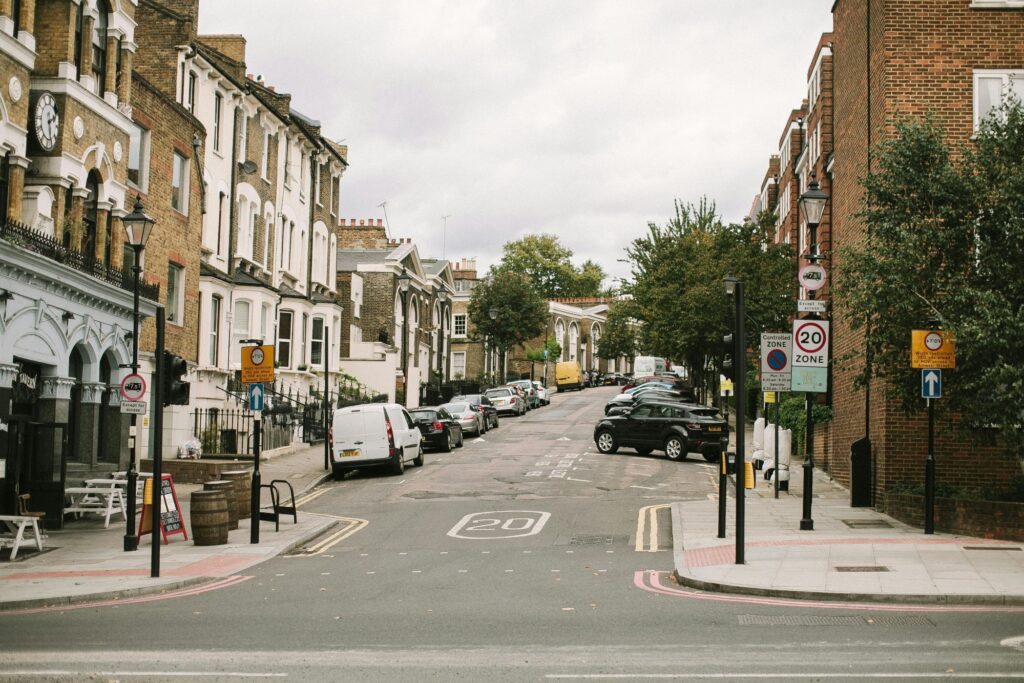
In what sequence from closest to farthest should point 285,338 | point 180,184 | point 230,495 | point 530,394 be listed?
point 230,495 < point 180,184 < point 285,338 < point 530,394

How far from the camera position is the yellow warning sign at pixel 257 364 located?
63.3 ft

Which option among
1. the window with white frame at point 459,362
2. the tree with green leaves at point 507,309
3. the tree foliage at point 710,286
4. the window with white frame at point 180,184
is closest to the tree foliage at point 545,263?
the window with white frame at point 459,362

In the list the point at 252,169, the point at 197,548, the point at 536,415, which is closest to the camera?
the point at 197,548

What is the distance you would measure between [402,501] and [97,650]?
14.8 m

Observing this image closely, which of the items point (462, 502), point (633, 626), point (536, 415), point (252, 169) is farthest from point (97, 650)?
point (536, 415)

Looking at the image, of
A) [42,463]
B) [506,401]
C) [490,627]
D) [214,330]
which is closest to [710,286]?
[506,401]

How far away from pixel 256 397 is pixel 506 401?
1464 inches

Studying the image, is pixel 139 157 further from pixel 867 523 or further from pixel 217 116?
pixel 867 523

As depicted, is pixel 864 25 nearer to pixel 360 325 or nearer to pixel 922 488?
pixel 922 488

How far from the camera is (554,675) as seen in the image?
8836 millimetres

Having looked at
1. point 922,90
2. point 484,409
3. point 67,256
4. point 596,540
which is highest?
point 922,90

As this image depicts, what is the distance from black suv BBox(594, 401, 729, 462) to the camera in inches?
1345

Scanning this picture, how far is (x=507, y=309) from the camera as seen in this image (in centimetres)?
7656

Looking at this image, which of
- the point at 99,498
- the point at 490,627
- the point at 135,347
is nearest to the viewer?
the point at 490,627
